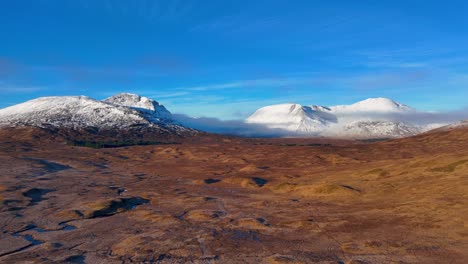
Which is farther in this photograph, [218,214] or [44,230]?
[218,214]

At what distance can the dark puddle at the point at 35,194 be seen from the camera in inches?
3371

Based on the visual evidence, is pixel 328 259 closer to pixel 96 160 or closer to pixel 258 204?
pixel 258 204

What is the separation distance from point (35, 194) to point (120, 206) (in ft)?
89.5

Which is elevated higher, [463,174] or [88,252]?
[463,174]

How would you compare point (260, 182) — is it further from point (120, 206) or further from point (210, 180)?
A: point (120, 206)

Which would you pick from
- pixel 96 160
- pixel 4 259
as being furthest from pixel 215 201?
pixel 96 160

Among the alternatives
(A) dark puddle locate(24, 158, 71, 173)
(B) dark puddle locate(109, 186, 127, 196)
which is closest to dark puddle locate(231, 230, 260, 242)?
(B) dark puddle locate(109, 186, 127, 196)

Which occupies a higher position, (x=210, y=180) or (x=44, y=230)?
(x=44, y=230)

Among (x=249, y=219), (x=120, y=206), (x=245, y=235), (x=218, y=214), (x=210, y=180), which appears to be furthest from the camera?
(x=210, y=180)

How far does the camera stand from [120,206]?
78.9m

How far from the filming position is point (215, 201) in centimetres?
8556

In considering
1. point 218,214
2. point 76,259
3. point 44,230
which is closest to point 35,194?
point 44,230

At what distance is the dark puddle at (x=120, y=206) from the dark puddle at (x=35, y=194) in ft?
57.5

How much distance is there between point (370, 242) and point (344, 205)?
26809mm
